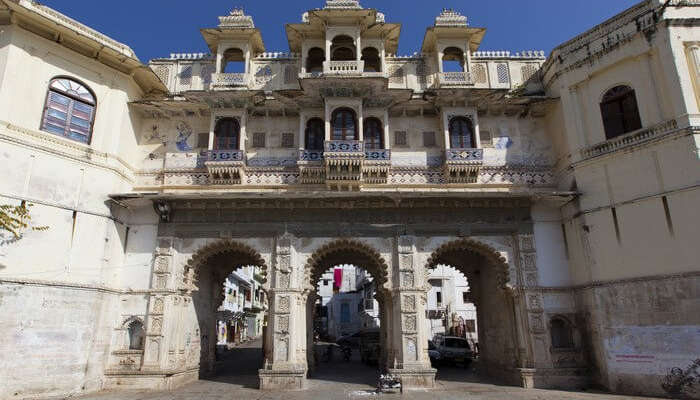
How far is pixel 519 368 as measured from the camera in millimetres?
13750

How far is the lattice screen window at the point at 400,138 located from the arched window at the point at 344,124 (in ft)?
5.64

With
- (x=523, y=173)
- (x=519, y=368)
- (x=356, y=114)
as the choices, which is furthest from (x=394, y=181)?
(x=519, y=368)

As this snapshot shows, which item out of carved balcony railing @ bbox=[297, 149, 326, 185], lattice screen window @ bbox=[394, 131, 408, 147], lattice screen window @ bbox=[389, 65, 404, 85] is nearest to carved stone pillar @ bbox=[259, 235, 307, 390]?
carved balcony railing @ bbox=[297, 149, 326, 185]

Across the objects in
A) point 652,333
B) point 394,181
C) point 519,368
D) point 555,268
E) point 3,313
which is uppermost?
point 394,181

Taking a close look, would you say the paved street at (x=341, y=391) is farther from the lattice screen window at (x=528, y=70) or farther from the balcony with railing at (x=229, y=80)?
the lattice screen window at (x=528, y=70)

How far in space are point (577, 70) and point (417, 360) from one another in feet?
36.4

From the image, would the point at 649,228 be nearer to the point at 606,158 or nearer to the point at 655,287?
the point at 655,287

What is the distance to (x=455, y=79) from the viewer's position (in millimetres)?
16188

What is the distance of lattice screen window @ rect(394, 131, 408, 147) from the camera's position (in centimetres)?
1605

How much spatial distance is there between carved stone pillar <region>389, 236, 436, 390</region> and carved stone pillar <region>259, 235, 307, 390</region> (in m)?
2.98

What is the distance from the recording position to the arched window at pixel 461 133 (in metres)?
15.6

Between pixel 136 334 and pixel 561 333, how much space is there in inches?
543

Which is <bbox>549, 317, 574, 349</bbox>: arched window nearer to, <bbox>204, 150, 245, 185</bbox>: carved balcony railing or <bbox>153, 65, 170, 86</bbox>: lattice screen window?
<bbox>204, 150, 245, 185</bbox>: carved balcony railing

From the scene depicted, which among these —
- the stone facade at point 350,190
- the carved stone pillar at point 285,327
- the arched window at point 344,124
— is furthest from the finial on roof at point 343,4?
the carved stone pillar at point 285,327
